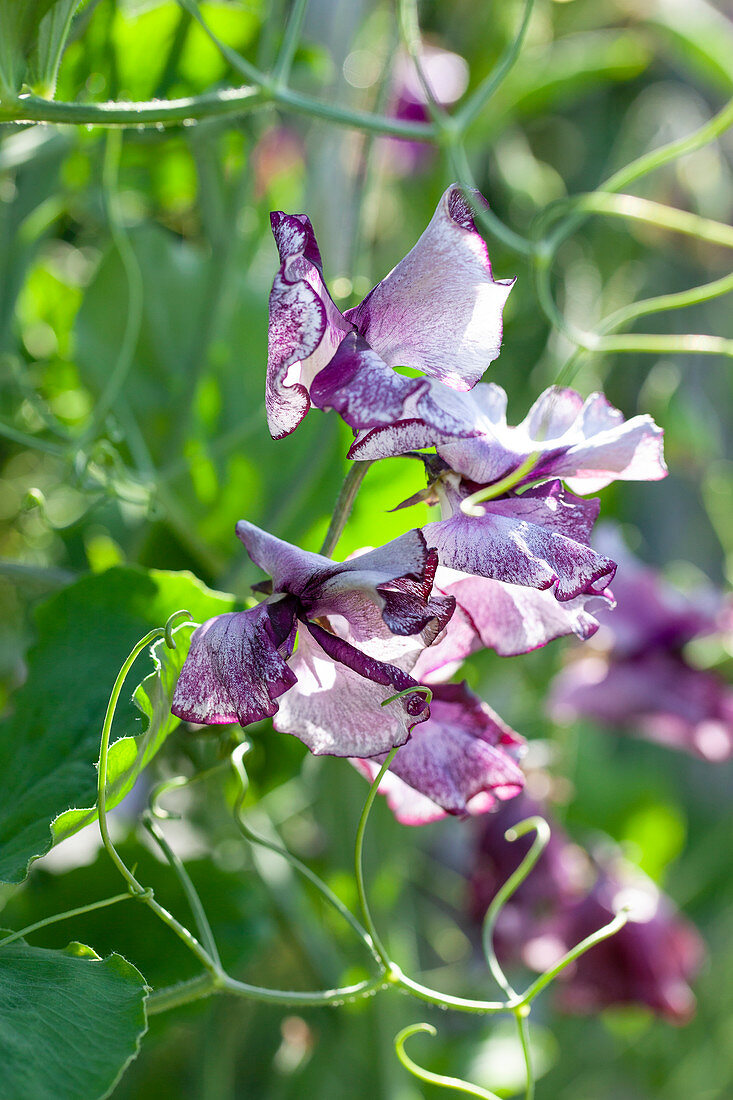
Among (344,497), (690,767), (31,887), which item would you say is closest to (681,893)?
(690,767)

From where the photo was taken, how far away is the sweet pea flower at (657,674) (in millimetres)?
517

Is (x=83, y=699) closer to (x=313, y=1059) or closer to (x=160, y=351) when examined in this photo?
(x=160, y=351)

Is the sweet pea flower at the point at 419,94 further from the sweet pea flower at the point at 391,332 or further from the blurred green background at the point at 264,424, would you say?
the sweet pea flower at the point at 391,332

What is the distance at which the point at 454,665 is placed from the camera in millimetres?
271

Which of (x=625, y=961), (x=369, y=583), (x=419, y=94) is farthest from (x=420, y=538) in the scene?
(x=419, y=94)

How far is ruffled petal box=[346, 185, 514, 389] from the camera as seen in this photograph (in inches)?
8.6

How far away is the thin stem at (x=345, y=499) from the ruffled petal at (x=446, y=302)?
0.09 feet

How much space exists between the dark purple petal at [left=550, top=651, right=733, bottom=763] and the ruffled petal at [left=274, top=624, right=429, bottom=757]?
0.32m

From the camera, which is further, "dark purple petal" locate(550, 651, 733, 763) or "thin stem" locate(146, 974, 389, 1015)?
"dark purple petal" locate(550, 651, 733, 763)

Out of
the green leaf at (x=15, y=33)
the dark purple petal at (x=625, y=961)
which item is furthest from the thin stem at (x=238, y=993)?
the dark purple petal at (x=625, y=961)

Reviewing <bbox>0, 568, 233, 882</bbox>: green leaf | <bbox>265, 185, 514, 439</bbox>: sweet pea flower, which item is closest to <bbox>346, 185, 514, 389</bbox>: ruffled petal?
<bbox>265, 185, 514, 439</bbox>: sweet pea flower

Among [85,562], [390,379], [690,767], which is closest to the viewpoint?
[390,379]

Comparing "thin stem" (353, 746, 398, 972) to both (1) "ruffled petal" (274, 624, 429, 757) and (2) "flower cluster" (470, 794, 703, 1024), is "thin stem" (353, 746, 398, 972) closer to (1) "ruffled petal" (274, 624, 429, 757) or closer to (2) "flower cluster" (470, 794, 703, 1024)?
(1) "ruffled petal" (274, 624, 429, 757)

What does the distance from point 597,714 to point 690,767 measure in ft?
2.58
